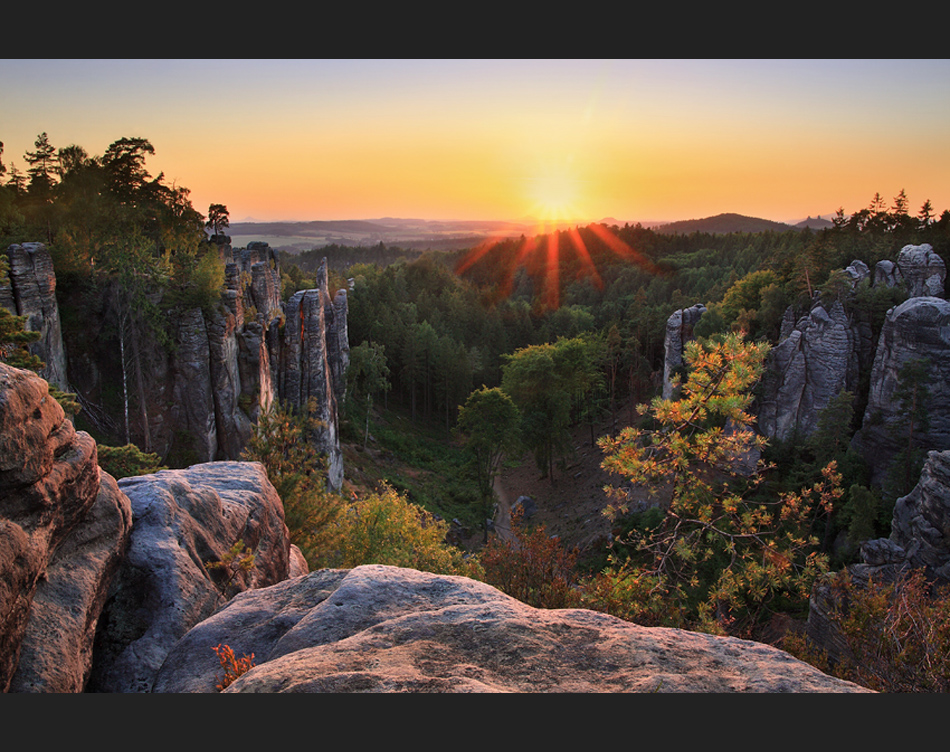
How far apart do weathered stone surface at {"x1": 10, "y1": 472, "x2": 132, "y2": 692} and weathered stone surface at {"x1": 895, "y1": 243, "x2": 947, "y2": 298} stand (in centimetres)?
4879

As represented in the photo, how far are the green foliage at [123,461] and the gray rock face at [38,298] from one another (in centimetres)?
702

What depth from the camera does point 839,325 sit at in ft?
125

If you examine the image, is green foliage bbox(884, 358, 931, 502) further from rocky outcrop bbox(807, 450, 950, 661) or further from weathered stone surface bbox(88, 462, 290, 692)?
weathered stone surface bbox(88, 462, 290, 692)

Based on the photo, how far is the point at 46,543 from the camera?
25.5ft

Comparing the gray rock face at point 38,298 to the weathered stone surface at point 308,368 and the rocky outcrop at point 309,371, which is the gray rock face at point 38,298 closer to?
the rocky outcrop at point 309,371

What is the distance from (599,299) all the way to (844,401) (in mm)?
79252

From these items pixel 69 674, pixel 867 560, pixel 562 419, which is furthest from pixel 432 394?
pixel 69 674

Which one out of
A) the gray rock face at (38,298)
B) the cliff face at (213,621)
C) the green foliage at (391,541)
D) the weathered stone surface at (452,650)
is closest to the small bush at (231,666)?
the weathered stone surface at (452,650)

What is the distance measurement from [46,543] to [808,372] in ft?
142

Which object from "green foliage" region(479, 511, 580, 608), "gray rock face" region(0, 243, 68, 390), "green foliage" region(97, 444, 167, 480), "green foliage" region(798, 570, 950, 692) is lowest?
"green foliage" region(479, 511, 580, 608)

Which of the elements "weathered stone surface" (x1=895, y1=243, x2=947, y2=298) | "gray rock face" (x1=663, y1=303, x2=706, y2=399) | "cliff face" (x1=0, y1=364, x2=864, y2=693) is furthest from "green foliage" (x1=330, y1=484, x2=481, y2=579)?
"weathered stone surface" (x1=895, y1=243, x2=947, y2=298)

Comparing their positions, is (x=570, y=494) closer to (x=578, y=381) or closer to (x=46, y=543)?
(x=578, y=381)

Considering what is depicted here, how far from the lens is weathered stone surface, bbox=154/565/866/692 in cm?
522

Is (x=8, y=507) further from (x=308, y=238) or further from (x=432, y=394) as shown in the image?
(x=308, y=238)
